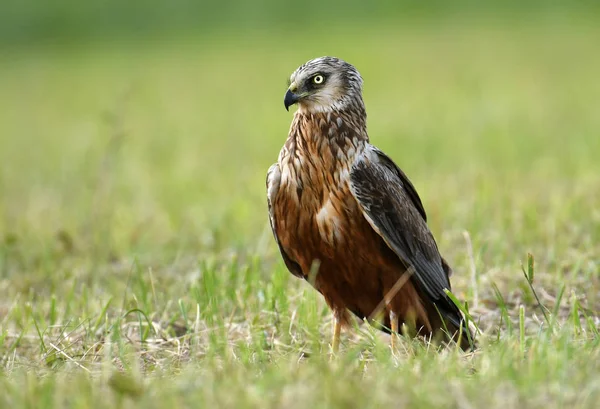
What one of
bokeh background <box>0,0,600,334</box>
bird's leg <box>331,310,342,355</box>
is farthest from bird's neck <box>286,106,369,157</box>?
bokeh background <box>0,0,600,334</box>

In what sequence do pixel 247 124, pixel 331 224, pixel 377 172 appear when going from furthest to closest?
pixel 247 124 < pixel 377 172 < pixel 331 224

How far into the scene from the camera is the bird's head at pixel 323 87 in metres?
4.41

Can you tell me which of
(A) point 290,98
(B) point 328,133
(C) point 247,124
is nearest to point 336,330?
(B) point 328,133

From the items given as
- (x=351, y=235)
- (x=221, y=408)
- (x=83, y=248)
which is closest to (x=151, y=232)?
(x=83, y=248)

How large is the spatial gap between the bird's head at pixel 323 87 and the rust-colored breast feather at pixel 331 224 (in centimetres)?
6

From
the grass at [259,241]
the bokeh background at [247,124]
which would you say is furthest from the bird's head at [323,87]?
the bokeh background at [247,124]

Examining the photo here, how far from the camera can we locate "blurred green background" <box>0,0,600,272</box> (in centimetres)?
704

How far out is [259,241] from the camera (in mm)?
6625

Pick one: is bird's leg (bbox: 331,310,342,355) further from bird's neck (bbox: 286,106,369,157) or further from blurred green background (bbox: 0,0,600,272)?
blurred green background (bbox: 0,0,600,272)

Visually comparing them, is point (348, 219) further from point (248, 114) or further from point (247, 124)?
point (248, 114)

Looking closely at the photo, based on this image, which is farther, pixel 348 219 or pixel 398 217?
pixel 398 217

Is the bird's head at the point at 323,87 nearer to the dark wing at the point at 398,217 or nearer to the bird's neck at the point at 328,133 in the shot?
the bird's neck at the point at 328,133

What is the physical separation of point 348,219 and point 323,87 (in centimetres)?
65

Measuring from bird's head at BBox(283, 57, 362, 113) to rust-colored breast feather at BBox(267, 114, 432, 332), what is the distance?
6cm
